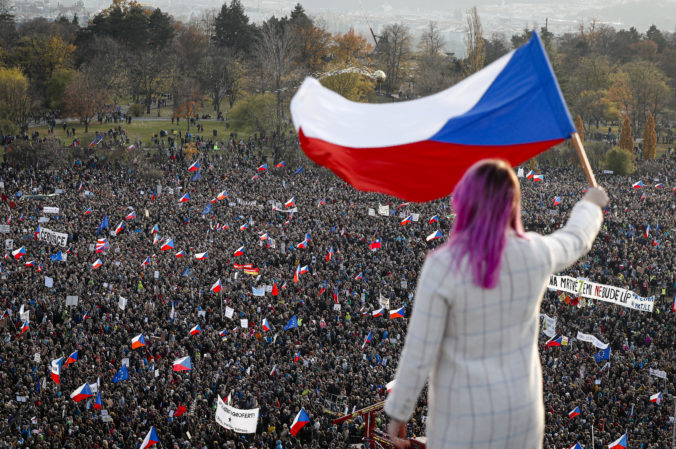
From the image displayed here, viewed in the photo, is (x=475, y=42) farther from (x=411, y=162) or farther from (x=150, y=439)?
(x=411, y=162)

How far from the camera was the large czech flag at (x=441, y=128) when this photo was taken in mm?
3686

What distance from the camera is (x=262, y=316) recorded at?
2005 centimetres

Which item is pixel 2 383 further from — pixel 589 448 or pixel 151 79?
pixel 151 79

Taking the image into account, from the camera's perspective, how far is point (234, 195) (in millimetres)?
34812

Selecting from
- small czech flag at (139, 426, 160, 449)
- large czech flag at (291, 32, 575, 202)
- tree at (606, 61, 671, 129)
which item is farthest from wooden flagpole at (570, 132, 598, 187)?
tree at (606, 61, 671, 129)

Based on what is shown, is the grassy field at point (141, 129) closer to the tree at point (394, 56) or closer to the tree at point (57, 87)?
the tree at point (57, 87)

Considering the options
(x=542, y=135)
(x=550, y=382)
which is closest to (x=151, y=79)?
(x=550, y=382)

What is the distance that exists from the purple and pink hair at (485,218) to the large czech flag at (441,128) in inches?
45.7

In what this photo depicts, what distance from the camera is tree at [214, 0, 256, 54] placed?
6831cm

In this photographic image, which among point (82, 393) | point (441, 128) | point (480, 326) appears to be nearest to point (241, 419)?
point (82, 393)

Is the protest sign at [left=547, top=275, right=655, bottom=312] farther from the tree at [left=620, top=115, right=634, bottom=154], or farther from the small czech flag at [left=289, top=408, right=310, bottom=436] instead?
the tree at [left=620, top=115, right=634, bottom=154]

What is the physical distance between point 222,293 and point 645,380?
12.1 metres

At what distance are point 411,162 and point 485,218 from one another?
5.62 feet

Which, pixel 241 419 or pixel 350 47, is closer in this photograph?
pixel 241 419
